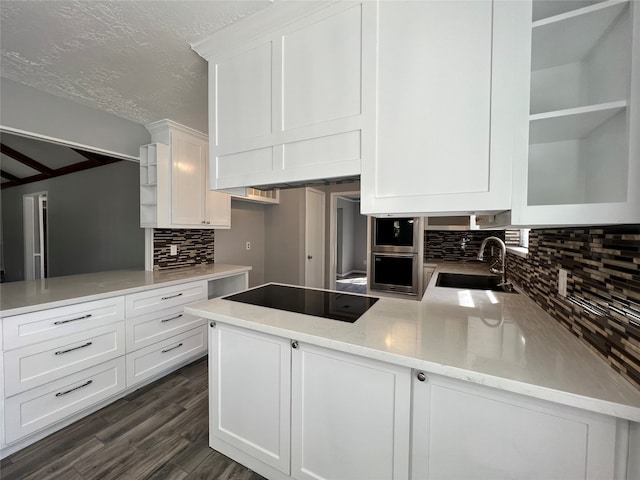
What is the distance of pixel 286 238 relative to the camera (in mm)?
4398

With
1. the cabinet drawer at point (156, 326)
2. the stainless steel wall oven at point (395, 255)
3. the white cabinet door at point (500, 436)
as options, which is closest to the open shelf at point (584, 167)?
the white cabinet door at point (500, 436)

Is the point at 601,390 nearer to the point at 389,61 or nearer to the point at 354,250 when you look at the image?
the point at 389,61

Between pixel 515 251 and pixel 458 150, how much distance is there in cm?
139

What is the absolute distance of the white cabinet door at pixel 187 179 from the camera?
261cm

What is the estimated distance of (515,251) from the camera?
1.94 m

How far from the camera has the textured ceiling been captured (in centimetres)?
127

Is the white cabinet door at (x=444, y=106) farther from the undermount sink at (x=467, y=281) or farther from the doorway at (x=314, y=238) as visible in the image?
the doorway at (x=314, y=238)

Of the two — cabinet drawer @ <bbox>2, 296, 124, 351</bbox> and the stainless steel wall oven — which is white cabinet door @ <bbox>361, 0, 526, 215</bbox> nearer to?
cabinet drawer @ <bbox>2, 296, 124, 351</bbox>

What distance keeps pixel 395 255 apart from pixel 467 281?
3.55 ft

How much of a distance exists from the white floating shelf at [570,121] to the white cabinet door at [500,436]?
897mm

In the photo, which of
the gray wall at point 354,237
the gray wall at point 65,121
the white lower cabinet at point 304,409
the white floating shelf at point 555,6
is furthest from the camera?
the gray wall at point 354,237

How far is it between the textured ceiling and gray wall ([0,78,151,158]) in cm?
8

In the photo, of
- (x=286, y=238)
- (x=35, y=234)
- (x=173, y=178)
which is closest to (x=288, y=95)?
(x=173, y=178)

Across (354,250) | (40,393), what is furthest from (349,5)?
(354,250)
